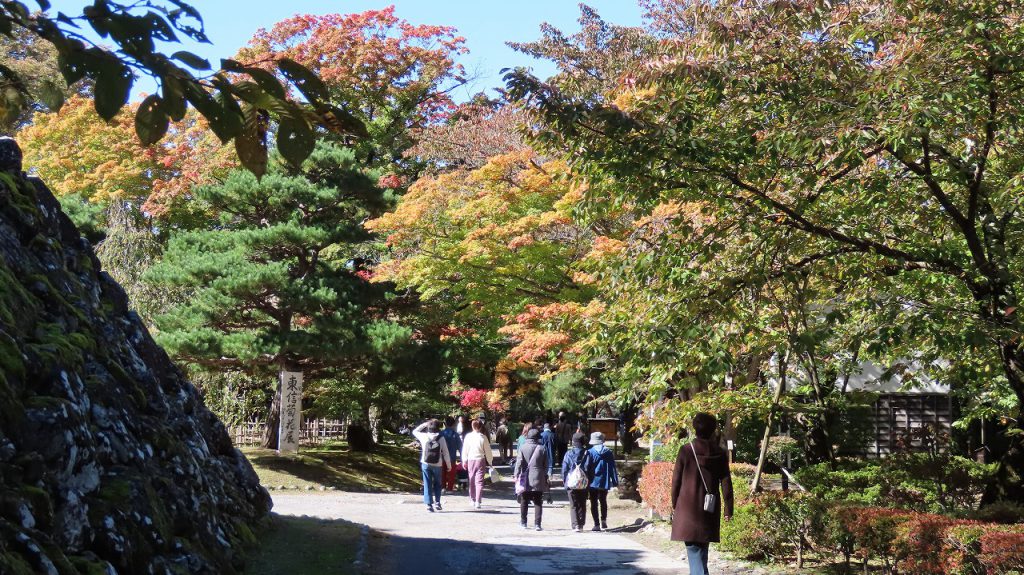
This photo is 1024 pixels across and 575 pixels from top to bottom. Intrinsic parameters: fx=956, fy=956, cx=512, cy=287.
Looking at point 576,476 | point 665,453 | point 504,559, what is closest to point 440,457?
point 576,476

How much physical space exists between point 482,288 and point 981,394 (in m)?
10.5

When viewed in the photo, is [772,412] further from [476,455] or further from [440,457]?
[476,455]

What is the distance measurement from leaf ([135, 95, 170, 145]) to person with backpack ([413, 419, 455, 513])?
14.6m

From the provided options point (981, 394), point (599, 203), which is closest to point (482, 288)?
point (981, 394)

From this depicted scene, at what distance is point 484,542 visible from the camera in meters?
13.1

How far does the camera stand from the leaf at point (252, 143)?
2656 millimetres

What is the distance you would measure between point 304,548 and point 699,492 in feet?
15.0

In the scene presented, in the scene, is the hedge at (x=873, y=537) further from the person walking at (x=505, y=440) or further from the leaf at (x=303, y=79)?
the person walking at (x=505, y=440)

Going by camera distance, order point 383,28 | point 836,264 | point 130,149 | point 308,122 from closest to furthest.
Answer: point 308,122 < point 836,264 < point 130,149 < point 383,28

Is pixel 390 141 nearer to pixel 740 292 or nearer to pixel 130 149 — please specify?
pixel 130 149

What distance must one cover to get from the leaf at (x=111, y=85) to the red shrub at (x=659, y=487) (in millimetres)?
11669

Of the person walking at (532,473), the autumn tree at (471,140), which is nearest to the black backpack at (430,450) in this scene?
the person walking at (532,473)

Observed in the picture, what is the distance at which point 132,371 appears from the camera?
8906 millimetres

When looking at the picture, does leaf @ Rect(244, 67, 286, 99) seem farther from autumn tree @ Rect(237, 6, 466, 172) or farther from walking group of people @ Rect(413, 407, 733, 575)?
autumn tree @ Rect(237, 6, 466, 172)
